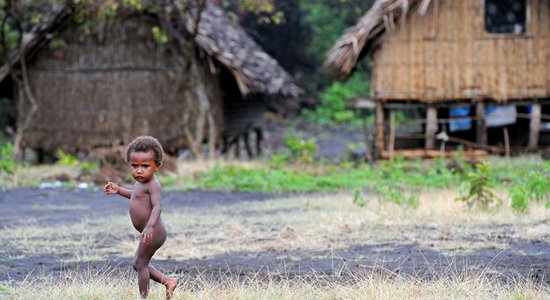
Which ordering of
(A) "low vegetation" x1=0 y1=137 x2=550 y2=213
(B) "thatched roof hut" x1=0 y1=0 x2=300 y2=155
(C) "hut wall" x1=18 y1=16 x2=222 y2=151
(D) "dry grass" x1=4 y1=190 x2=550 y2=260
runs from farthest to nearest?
(C) "hut wall" x1=18 y1=16 x2=222 y2=151
(B) "thatched roof hut" x1=0 y1=0 x2=300 y2=155
(A) "low vegetation" x1=0 y1=137 x2=550 y2=213
(D) "dry grass" x1=4 y1=190 x2=550 y2=260

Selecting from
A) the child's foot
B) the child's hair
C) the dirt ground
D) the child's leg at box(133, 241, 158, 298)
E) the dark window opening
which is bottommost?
the dirt ground

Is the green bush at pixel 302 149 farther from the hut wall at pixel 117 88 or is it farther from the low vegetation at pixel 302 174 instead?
the hut wall at pixel 117 88

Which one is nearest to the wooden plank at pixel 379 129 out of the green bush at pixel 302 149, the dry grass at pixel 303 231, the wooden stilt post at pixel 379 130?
the wooden stilt post at pixel 379 130

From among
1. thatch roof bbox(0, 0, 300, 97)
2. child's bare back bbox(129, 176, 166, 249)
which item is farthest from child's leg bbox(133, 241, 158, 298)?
thatch roof bbox(0, 0, 300, 97)

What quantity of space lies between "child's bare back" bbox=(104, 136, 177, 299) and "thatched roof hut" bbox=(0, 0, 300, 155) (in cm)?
1330

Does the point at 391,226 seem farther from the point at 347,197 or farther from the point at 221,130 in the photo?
the point at 221,130

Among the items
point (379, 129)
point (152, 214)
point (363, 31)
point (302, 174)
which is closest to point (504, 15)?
point (379, 129)

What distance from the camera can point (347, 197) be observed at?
498 inches

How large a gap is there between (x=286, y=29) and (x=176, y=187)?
823 inches

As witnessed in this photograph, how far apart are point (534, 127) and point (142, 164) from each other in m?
14.8

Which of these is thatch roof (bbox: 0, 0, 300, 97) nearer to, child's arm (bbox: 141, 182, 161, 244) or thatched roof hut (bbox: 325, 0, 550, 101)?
thatched roof hut (bbox: 325, 0, 550, 101)

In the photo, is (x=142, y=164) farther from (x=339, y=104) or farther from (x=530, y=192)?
(x=339, y=104)

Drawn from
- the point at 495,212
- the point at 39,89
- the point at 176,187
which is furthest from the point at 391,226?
the point at 39,89

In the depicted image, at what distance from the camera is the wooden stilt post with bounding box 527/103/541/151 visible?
1898 cm
